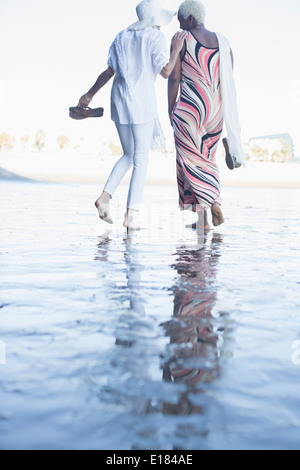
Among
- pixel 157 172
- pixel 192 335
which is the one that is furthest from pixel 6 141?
pixel 192 335

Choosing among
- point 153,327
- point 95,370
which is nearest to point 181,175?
point 153,327

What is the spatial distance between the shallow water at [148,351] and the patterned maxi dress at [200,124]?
168cm

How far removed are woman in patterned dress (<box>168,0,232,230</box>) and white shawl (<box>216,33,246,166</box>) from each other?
0.21ft

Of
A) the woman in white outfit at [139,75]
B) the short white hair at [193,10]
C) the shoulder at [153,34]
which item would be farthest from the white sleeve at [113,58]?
the short white hair at [193,10]

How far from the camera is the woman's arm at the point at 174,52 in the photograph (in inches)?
227

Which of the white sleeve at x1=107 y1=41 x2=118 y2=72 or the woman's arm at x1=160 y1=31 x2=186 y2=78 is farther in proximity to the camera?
the white sleeve at x1=107 y1=41 x2=118 y2=72

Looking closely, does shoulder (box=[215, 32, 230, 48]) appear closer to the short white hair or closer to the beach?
the short white hair

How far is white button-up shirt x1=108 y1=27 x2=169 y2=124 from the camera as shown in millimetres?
5695

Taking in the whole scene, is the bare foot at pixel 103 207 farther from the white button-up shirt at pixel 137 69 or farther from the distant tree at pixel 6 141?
the distant tree at pixel 6 141

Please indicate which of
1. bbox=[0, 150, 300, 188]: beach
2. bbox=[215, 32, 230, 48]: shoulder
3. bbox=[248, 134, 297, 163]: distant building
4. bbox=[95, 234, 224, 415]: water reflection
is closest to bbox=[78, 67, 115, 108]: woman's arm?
bbox=[215, 32, 230, 48]: shoulder

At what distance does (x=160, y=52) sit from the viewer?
5.68 meters

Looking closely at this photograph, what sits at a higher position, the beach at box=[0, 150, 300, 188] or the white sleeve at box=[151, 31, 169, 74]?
the white sleeve at box=[151, 31, 169, 74]
